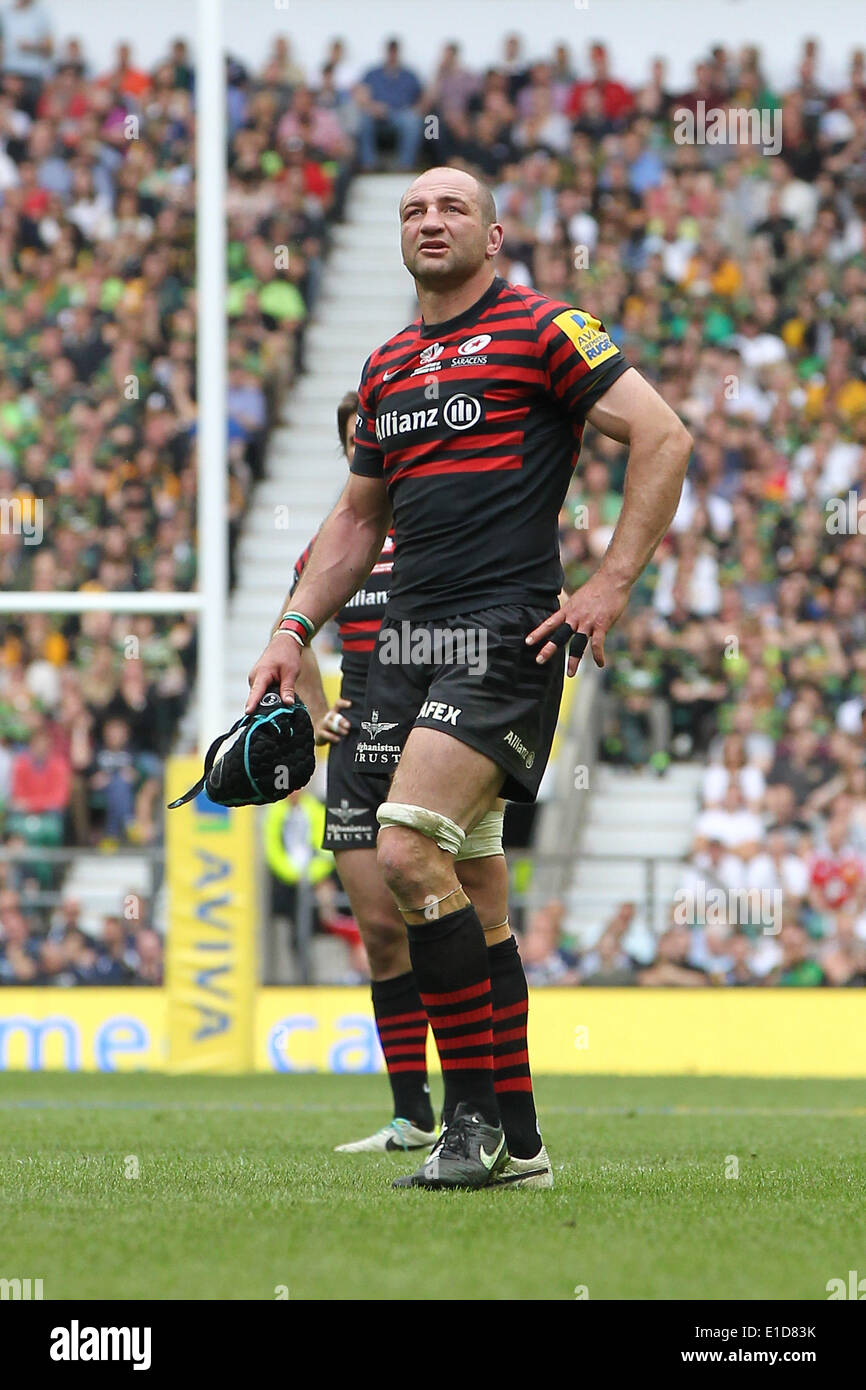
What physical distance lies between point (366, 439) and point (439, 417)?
1.22ft

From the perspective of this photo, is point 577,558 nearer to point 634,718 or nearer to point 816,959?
point 634,718

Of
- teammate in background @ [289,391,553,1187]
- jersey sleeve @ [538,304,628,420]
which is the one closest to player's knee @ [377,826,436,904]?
jersey sleeve @ [538,304,628,420]

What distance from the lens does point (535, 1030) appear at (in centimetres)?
1212

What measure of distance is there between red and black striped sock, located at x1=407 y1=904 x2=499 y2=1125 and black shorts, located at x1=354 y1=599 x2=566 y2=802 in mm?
362

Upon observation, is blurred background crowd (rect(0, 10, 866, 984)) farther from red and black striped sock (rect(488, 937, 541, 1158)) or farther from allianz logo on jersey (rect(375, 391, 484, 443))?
allianz logo on jersey (rect(375, 391, 484, 443))

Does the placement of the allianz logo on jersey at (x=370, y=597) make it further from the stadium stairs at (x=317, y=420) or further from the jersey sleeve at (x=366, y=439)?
the stadium stairs at (x=317, y=420)

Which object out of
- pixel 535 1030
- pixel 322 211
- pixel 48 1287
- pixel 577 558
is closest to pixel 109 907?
pixel 535 1030

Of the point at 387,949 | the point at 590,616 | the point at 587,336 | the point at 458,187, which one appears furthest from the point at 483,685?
the point at 387,949

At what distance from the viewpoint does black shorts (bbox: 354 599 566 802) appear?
4.80m

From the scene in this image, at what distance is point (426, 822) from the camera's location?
475cm

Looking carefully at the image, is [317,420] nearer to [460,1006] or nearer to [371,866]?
[371,866]

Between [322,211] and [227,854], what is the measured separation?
30.9 ft

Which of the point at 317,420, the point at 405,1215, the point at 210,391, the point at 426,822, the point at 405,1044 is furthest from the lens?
the point at 317,420
